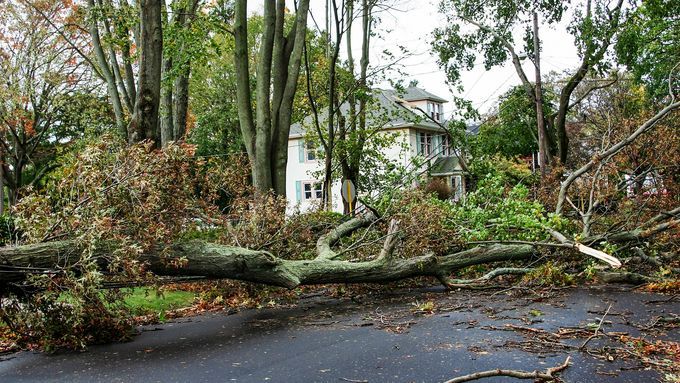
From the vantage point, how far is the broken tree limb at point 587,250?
6.76 metres

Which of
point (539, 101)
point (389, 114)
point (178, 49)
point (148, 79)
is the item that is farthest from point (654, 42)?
point (389, 114)

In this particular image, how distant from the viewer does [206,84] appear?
33250 mm

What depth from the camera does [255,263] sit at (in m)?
6.17

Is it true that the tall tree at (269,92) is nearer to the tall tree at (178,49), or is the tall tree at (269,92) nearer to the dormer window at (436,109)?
the tall tree at (178,49)

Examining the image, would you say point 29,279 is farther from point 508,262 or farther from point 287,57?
point 287,57

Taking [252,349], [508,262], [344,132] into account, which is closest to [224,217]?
[252,349]

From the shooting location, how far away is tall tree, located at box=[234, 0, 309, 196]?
1070 cm

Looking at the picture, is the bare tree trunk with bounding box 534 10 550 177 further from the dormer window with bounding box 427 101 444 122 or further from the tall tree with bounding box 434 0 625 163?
the dormer window with bounding box 427 101 444 122

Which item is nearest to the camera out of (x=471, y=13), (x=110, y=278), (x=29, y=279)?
(x=29, y=279)

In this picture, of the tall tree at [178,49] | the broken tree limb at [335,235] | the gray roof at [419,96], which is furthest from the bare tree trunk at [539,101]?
the gray roof at [419,96]

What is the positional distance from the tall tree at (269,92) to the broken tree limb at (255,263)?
3.42 meters

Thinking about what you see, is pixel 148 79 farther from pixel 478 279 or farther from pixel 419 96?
pixel 419 96

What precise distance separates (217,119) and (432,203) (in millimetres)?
24234

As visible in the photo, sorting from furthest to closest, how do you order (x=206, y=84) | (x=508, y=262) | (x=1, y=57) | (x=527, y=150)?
(x=206, y=84)
(x=527, y=150)
(x=1, y=57)
(x=508, y=262)
